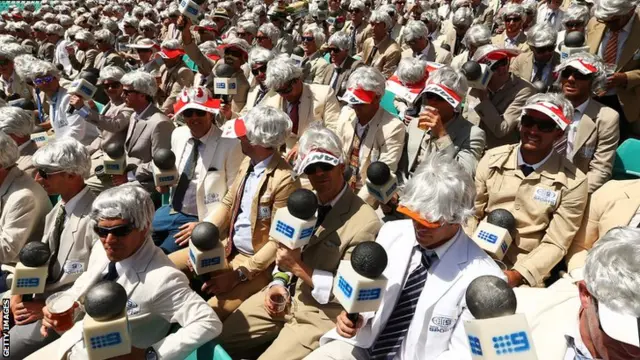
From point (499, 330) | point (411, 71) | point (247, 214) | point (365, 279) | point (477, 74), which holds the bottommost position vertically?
point (247, 214)

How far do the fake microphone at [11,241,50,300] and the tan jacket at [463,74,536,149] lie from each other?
411cm

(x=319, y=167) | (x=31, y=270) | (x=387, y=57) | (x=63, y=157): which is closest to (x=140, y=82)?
(x=63, y=157)

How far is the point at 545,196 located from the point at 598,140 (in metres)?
1.34

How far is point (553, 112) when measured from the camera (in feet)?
10.9

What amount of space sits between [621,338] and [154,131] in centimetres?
478

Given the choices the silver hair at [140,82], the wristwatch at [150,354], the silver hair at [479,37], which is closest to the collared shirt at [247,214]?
the wristwatch at [150,354]

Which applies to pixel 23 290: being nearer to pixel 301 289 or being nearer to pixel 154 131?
pixel 301 289

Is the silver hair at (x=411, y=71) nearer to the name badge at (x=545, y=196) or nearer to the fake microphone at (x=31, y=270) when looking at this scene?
the name badge at (x=545, y=196)

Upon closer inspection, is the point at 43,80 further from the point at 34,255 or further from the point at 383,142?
the point at 383,142

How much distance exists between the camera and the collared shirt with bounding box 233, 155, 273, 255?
393cm

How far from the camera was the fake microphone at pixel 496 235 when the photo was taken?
2.78 m

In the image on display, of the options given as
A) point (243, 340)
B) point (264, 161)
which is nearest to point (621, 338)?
point (243, 340)

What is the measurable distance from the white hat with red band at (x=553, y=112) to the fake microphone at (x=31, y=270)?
3.33 m

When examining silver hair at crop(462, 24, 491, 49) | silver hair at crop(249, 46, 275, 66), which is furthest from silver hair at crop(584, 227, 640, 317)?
silver hair at crop(462, 24, 491, 49)
